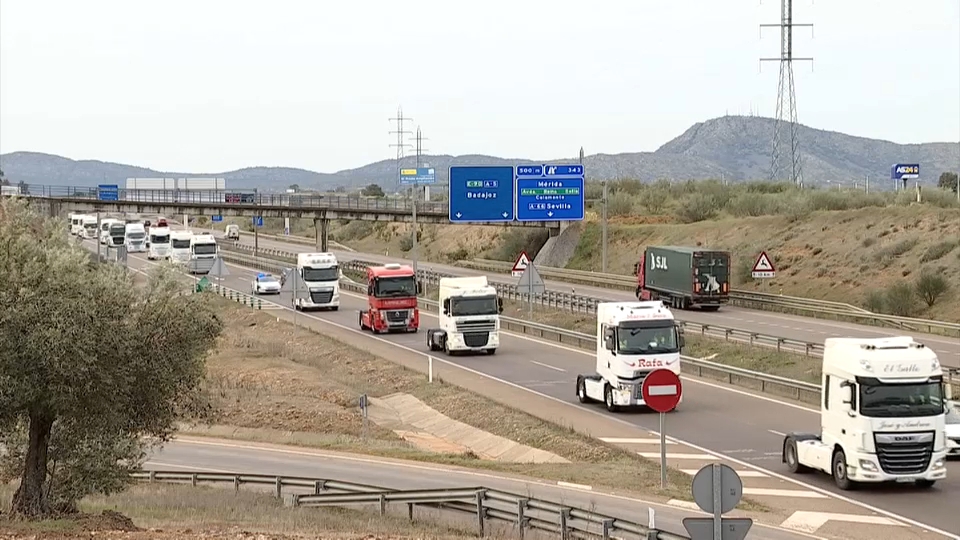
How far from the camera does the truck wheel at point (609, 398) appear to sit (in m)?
34.6

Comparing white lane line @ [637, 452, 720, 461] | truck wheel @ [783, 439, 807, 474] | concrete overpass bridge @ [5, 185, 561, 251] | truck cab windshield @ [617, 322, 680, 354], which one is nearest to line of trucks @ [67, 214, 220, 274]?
concrete overpass bridge @ [5, 185, 561, 251]

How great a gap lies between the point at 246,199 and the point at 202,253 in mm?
18119

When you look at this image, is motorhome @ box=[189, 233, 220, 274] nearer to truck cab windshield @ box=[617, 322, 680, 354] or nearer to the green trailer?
the green trailer

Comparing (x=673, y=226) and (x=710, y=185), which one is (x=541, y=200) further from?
(x=710, y=185)

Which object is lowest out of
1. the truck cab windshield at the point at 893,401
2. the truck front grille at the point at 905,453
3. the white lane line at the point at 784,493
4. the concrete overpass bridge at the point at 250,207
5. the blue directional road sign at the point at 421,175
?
the white lane line at the point at 784,493

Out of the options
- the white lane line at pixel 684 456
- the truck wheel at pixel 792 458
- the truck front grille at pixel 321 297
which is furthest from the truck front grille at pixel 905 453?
the truck front grille at pixel 321 297

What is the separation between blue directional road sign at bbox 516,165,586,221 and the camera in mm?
65625

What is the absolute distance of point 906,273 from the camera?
68500 mm

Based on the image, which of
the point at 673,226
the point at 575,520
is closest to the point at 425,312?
the point at 673,226

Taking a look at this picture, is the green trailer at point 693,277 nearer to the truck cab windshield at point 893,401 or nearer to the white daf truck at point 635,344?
the white daf truck at point 635,344

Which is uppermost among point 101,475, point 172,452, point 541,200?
point 541,200

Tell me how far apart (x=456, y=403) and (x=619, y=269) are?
57.8m

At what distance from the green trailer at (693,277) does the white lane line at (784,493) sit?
127 feet

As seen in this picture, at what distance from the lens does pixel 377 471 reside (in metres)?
29.2
